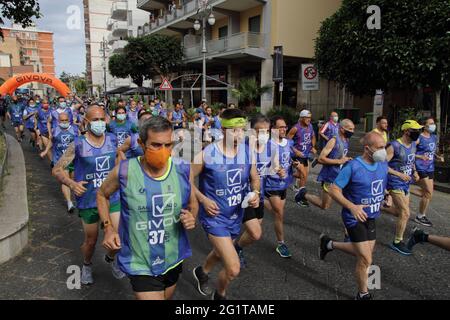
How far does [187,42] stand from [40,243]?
91.1ft

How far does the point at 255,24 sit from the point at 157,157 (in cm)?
2173

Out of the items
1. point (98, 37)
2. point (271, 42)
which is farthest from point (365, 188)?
point (98, 37)

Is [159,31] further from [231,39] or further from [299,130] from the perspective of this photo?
[299,130]

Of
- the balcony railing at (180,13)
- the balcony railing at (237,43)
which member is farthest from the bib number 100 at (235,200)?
the balcony railing at (180,13)

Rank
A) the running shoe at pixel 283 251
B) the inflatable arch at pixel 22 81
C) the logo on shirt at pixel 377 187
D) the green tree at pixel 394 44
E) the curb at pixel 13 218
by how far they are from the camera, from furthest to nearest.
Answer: the inflatable arch at pixel 22 81, the green tree at pixel 394 44, the running shoe at pixel 283 251, the curb at pixel 13 218, the logo on shirt at pixel 377 187

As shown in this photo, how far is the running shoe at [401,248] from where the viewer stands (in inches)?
187

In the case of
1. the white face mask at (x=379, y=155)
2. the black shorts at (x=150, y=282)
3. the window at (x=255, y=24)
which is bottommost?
the black shorts at (x=150, y=282)

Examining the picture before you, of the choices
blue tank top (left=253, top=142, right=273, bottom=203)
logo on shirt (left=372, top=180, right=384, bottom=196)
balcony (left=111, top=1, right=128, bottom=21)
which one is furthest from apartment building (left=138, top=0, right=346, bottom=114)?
balcony (left=111, top=1, right=128, bottom=21)

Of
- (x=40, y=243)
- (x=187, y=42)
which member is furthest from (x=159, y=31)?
(x=40, y=243)

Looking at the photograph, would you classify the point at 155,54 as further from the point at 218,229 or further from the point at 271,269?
the point at 218,229

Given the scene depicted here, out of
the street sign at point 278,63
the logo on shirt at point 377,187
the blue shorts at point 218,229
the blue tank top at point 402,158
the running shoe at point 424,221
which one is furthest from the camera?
the street sign at point 278,63

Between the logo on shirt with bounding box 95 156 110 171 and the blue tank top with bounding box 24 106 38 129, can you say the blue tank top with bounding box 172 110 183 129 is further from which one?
the logo on shirt with bounding box 95 156 110 171

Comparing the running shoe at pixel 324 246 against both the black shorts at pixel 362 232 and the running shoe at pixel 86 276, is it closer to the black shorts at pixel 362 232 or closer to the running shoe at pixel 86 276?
the black shorts at pixel 362 232

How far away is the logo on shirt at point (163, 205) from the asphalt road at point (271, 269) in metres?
1.46
